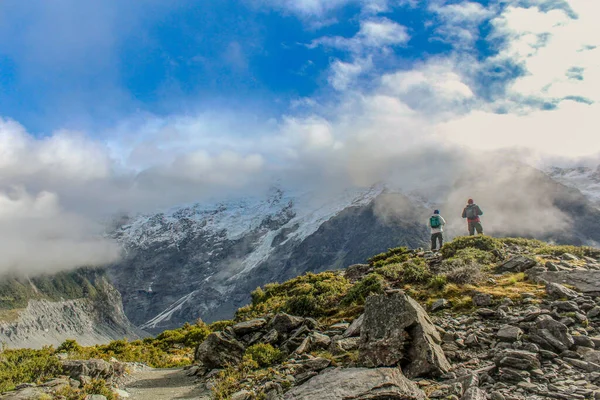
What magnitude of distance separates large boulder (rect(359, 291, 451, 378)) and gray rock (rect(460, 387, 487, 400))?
5.32 ft

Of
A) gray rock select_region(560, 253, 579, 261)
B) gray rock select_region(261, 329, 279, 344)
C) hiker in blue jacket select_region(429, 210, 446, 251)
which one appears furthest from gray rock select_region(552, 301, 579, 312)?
hiker in blue jacket select_region(429, 210, 446, 251)

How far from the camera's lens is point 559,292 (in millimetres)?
13797

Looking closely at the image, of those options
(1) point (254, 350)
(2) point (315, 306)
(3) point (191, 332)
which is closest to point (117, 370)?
(1) point (254, 350)

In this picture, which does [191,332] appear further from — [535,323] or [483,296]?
[535,323]

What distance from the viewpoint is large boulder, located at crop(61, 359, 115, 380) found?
1480cm

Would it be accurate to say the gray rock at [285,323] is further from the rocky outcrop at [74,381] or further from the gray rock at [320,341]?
the rocky outcrop at [74,381]

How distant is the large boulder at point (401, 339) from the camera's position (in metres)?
10.7

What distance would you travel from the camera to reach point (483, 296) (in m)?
14.6

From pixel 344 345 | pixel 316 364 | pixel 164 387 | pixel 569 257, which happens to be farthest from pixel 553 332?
pixel 164 387

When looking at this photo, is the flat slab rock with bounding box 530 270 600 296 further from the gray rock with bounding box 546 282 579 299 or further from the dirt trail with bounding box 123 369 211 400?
the dirt trail with bounding box 123 369 211 400

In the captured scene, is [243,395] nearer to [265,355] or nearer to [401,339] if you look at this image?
A: [265,355]

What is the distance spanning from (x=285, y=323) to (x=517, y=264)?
10.8 m

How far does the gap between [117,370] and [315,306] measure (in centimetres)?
901

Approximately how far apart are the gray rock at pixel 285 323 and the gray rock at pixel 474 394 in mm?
9706
